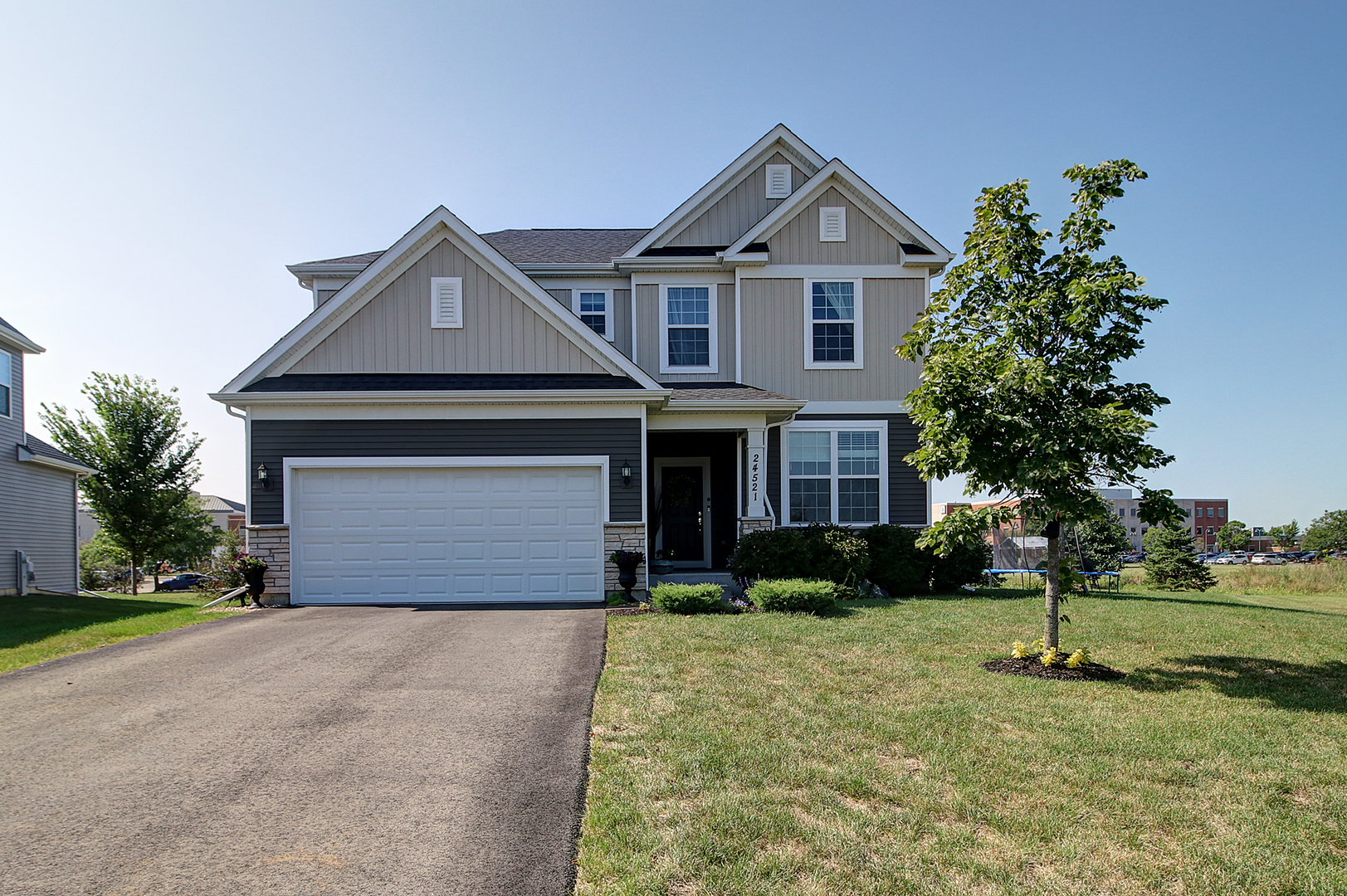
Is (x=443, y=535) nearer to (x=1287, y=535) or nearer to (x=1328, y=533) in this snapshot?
(x=1328, y=533)

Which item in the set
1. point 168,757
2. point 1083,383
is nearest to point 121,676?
point 168,757

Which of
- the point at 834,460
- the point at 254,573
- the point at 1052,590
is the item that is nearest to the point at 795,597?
the point at 1052,590

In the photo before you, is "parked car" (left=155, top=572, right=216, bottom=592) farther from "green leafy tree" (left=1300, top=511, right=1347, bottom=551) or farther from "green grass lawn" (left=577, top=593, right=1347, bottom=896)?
"green leafy tree" (left=1300, top=511, right=1347, bottom=551)

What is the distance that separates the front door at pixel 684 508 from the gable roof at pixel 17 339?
15613 mm

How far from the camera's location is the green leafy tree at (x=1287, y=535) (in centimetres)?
10750

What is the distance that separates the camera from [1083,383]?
25.5 feet

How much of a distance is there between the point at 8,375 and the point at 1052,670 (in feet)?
75.2

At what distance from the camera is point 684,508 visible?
17.4 metres

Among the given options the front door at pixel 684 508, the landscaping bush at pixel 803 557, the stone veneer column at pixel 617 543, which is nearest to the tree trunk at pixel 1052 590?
the landscaping bush at pixel 803 557

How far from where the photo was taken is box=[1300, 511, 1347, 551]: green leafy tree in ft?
260

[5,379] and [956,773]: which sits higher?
[5,379]

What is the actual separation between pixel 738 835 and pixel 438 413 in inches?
417

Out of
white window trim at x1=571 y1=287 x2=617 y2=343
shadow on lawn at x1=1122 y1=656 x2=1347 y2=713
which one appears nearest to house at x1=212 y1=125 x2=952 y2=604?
white window trim at x1=571 y1=287 x2=617 y2=343

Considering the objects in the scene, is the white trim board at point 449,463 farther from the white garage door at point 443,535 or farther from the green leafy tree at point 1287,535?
the green leafy tree at point 1287,535
